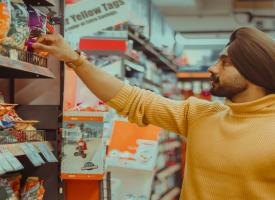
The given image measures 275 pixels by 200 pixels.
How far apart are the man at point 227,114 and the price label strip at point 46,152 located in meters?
0.34

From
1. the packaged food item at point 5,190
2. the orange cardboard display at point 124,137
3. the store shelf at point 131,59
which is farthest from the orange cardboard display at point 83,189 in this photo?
the store shelf at point 131,59

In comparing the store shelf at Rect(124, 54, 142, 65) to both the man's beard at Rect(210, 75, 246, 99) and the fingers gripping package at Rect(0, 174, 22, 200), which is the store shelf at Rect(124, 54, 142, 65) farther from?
the fingers gripping package at Rect(0, 174, 22, 200)

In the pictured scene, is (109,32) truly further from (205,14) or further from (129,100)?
(205,14)

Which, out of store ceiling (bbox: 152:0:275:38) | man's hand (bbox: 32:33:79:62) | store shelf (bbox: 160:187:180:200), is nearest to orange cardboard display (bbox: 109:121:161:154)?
store shelf (bbox: 160:187:180:200)

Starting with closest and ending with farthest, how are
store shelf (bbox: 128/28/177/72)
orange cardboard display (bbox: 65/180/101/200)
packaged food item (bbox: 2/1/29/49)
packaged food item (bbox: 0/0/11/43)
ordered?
packaged food item (bbox: 0/0/11/43)
packaged food item (bbox: 2/1/29/49)
orange cardboard display (bbox: 65/180/101/200)
store shelf (bbox: 128/28/177/72)

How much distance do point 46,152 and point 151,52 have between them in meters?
4.24

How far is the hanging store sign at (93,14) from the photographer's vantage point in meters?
2.93

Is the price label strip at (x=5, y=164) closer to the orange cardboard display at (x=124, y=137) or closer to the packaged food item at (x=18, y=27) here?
the packaged food item at (x=18, y=27)

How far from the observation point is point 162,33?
24.0 ft

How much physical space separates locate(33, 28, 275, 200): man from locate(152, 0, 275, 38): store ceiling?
747 centimetres

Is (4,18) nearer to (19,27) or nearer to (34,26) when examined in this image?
(19,27)

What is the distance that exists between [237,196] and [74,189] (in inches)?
32.2

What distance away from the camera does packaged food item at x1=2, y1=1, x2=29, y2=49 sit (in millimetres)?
2072

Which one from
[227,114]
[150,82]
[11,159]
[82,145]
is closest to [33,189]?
[82,145]
